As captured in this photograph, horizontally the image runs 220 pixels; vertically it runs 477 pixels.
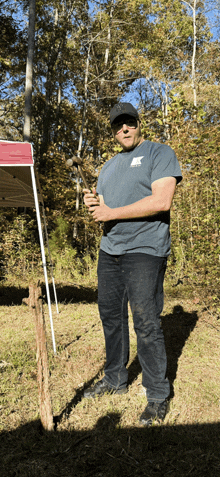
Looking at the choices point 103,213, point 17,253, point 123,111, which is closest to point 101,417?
point 103,213

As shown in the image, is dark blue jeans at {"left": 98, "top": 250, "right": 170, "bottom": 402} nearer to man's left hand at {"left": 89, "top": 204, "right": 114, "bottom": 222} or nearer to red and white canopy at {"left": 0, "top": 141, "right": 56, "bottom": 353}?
man's left hand at {"left": 89, "top": 204, "right": 114, "bottom": 222}

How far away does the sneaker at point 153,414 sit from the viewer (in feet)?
6.63

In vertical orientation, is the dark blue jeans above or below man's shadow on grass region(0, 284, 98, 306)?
above

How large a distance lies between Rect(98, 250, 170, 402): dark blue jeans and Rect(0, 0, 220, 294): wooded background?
3.96m

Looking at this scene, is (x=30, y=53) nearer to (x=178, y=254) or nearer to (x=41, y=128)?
(x=41, y=128)

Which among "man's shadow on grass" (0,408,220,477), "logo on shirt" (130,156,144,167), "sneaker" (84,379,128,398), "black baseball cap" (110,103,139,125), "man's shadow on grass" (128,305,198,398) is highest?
"black baseball cap" (110,103,139,125)

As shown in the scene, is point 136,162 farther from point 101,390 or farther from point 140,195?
point 101,390

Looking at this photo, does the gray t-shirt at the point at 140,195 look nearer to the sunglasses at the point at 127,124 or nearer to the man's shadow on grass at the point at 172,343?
the sunglasses at the point at 127,124

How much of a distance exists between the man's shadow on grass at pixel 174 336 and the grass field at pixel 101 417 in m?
0.01

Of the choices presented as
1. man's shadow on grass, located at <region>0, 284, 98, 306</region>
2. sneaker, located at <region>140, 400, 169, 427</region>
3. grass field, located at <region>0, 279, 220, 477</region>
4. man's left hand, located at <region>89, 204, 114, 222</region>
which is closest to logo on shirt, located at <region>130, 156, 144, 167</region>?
man's left hand, located at <region>89, 204, 114, 222</region>

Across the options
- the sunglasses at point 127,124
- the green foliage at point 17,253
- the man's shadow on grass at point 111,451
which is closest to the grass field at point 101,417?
the man's shadow on grass at point 111,451

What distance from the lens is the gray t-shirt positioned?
1948mm

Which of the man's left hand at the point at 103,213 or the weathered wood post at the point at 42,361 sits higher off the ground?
the man's left hand at the point at 103,213

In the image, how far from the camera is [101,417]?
2.16 metres
